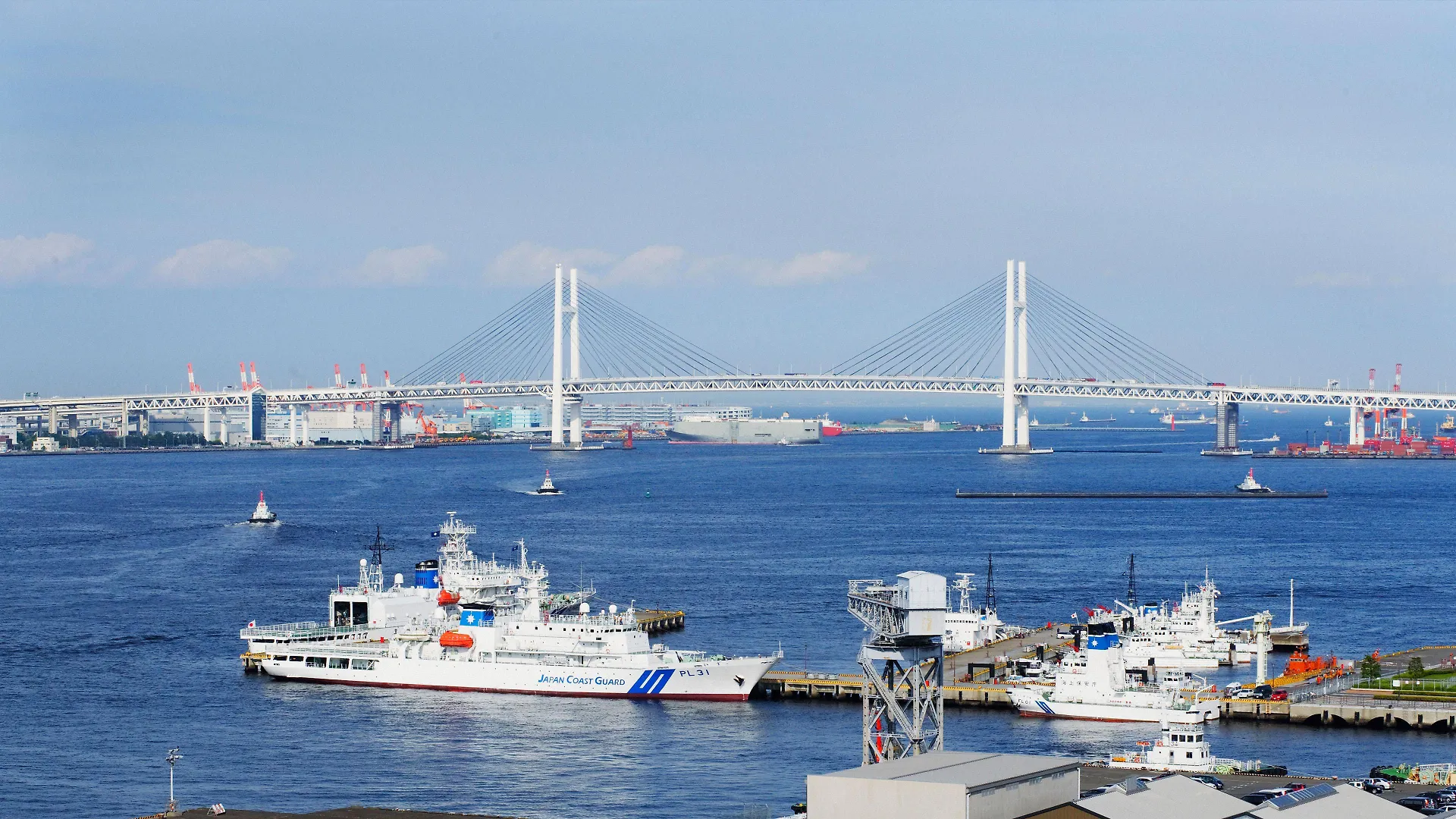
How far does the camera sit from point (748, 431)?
165500 millimetres

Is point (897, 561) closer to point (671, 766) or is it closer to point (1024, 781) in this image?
point (671, 766)

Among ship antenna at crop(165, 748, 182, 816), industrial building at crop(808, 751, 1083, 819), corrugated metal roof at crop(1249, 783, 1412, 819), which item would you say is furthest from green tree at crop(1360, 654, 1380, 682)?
ship antenna at crop(165, 748, 182, 816)

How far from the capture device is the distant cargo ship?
535 feet

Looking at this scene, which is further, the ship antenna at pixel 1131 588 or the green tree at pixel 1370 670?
the ship antenna at pixel 1131 588

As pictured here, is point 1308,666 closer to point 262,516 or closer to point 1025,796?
point 1025,796

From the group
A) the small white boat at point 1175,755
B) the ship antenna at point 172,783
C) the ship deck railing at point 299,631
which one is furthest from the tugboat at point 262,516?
the small white boat at point 1175,755

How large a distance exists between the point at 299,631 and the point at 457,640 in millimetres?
4229

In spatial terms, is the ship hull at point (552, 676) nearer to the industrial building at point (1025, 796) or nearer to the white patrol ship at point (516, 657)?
the white patrol ship at point (516, 657)

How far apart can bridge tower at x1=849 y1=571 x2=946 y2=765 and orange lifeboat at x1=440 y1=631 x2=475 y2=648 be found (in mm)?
15519

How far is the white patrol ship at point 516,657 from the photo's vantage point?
3362 cm

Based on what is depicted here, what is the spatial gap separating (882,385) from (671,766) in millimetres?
89988

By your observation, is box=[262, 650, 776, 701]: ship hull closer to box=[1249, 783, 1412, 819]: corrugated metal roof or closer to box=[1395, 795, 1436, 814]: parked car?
box=[1395, 795, 1436, 814]: parked car

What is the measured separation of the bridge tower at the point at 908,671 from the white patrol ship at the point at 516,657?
11.8m

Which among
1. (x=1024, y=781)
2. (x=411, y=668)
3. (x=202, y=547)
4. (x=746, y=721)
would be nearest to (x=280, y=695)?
(x=411, y=668)
